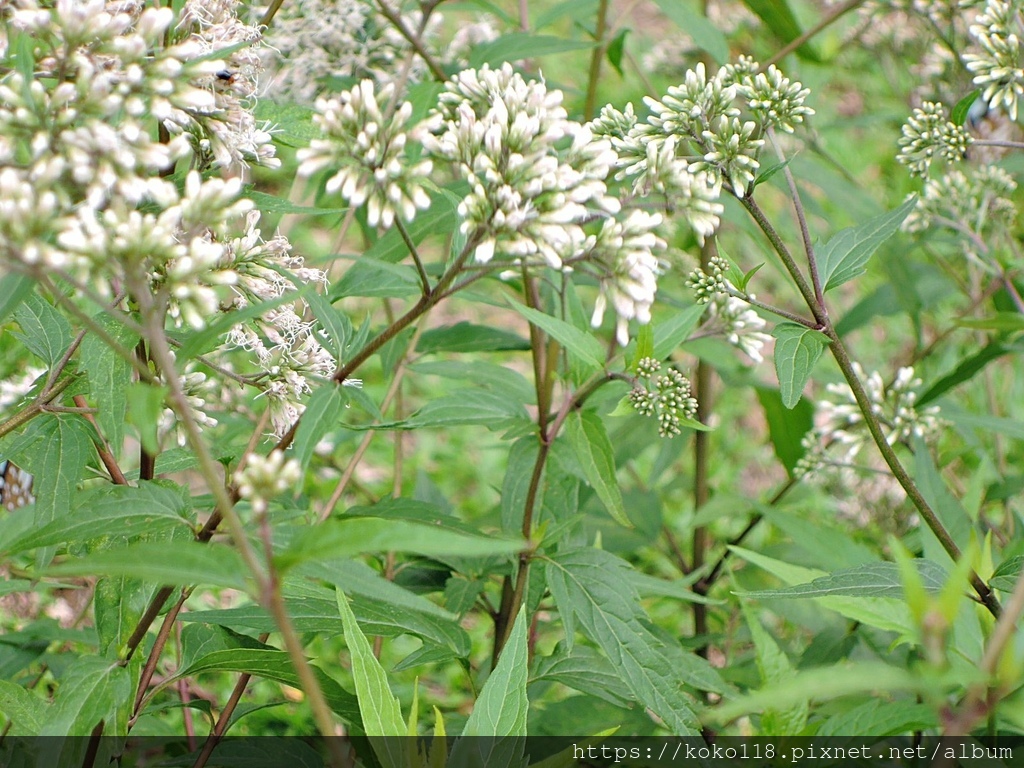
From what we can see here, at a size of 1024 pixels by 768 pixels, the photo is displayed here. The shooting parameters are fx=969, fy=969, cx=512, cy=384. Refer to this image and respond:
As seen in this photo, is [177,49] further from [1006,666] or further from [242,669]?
[1006,666]

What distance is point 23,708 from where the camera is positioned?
1.80 m

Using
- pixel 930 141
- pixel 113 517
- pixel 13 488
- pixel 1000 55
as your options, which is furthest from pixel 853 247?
pixel 13 488

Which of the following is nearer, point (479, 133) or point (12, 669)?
point (479, 133)

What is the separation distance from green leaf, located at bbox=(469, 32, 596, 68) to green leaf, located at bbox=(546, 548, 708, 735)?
138 centimetres

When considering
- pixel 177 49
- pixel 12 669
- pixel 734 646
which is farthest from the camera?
pixel 734 646

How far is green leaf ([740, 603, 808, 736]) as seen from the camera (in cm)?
222

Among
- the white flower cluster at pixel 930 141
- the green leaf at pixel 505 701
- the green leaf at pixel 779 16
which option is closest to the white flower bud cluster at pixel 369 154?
the green leaf at pixel 505 701

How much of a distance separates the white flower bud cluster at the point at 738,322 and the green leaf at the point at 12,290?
136 cm

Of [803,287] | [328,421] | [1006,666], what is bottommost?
[1006,666]

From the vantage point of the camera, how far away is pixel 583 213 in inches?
65.7

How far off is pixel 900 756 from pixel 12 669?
2256 millimetres

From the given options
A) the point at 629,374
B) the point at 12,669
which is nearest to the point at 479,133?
the point at 629,374

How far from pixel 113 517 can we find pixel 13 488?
2.99ft

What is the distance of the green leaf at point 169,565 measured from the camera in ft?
3.91
